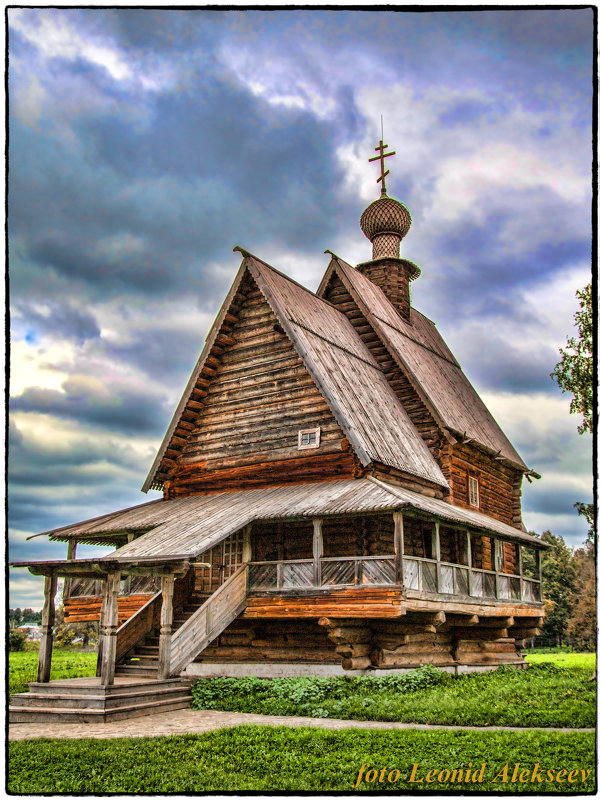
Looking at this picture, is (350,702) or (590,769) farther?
(350,702)

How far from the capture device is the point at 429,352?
32.6 meters

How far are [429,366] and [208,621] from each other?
1530 centimetres

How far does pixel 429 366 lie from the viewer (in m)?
30.3

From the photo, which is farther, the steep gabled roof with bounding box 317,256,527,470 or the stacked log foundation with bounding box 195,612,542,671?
the steep gabled roof with bounding box 317,256,527,470

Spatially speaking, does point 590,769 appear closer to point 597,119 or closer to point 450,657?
point 597,119

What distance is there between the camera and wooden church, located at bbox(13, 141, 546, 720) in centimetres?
1777

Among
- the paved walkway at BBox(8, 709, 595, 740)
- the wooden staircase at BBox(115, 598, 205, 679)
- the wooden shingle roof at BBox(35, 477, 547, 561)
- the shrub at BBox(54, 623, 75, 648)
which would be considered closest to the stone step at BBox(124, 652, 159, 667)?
the wooden staircase at BBox(115, 598, 205, 679)

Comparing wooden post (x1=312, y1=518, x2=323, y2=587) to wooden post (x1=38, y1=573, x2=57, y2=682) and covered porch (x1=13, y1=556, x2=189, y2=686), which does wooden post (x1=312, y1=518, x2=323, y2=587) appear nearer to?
covered porch (x1=13, y1=556, x2=189, y2=686)

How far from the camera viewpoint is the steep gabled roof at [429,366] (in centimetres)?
2627

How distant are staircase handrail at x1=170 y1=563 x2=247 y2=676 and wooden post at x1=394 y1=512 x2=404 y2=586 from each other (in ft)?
13.9

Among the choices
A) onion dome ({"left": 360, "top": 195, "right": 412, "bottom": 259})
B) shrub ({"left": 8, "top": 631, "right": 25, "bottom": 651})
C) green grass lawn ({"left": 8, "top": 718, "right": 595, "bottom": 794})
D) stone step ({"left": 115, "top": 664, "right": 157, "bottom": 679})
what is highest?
onion dome ({"left": 360, "top": 195, "right": 412, "bottom": 259})

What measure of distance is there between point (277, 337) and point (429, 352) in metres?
11.0

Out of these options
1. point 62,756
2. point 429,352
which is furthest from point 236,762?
point 429,352

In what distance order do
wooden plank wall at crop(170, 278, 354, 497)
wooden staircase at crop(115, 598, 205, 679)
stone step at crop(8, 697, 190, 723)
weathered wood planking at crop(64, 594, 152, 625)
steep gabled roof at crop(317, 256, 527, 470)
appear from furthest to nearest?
steep gabled roof at crop(317, 256, 527, 470) < weathered wood planking at crop(64, 594, 152, 625) < wooden plank wall at crop(170, 278, 354, 497) < wooden staircase at crop(115, 598, 205, 679) < stone step at crop(8, 697, 190, 723)
